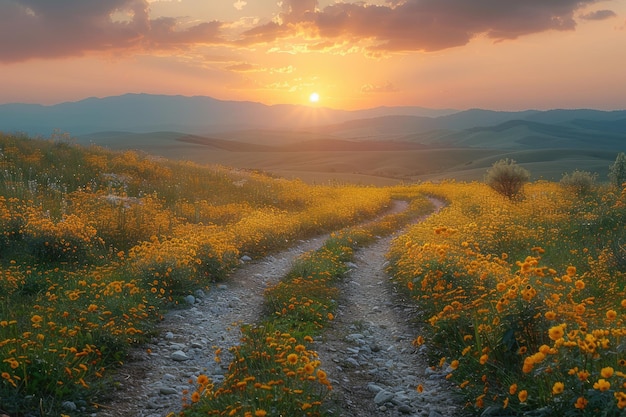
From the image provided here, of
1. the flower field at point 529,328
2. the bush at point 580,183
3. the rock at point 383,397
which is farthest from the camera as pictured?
the bush at point 580,183

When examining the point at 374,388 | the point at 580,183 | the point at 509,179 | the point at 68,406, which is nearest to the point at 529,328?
the point at 374,388

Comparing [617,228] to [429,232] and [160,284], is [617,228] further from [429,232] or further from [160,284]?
[160,284]

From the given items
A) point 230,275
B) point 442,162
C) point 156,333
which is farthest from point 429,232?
point 442,162

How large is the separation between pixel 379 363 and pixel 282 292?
3.14m

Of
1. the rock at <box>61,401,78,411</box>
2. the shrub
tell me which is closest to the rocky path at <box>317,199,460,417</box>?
the rock at <box>61,401,78,411</box>

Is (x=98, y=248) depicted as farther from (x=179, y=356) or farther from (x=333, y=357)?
(x=333, y=357)

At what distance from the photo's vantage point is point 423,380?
20.8 ft

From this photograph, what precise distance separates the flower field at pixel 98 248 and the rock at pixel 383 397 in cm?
332

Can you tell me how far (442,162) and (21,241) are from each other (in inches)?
4480

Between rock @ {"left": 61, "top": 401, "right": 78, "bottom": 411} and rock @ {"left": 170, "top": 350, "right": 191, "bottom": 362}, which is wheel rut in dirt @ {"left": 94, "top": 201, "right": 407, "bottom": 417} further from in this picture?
rock @ {"left": 61, "top": 401, "right": 78, "bottom": 411}

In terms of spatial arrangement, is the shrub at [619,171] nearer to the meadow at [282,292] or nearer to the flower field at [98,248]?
the meadow at [282,292]

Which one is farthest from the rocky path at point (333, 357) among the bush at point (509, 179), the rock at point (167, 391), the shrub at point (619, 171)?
the shrub at point (619, 171)

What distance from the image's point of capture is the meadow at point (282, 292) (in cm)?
474

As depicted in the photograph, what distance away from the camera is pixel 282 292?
9.64 meters
